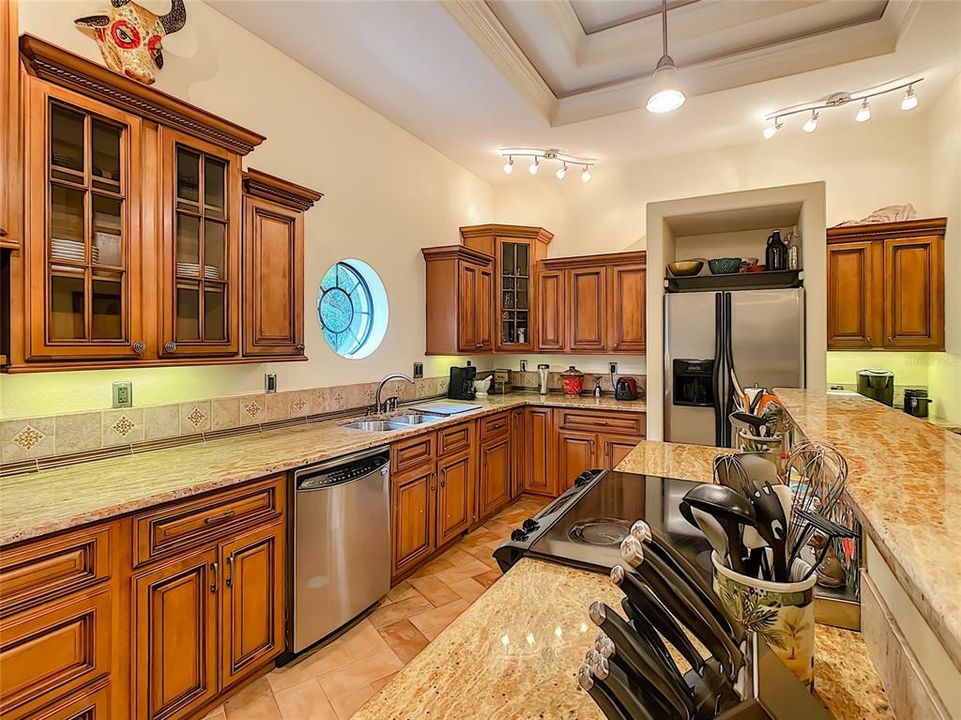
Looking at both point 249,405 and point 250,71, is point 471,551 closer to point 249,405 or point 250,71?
point 249,405

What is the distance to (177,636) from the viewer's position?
1.77 meters

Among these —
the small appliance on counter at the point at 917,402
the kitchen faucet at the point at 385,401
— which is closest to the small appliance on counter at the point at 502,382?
the kitchen faucet at the point at 385,401

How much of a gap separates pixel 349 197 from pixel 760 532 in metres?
3.42

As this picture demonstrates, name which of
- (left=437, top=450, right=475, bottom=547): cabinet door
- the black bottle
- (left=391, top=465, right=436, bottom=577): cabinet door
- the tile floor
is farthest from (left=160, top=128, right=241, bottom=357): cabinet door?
the black bottle

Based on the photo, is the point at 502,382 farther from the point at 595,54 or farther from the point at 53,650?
the point at 53,650

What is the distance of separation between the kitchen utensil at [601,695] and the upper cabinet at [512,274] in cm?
432

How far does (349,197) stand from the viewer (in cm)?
350

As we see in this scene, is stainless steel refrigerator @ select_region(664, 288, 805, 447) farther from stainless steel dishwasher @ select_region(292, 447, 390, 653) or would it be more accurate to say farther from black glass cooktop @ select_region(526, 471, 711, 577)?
stainless steel dishwasher @ select_region(292, 447, 390, 653)

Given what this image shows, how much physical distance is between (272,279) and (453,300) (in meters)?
1.86

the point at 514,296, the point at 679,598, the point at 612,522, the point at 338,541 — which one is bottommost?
the point at 338,541

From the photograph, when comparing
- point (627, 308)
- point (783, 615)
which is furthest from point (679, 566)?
point (627, 308)

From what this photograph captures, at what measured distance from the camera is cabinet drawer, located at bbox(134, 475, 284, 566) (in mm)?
1674

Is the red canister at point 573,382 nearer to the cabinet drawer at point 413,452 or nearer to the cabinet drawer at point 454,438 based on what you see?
the cabinet drawer at point 454,438

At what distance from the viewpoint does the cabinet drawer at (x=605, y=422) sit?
4.15 metres
